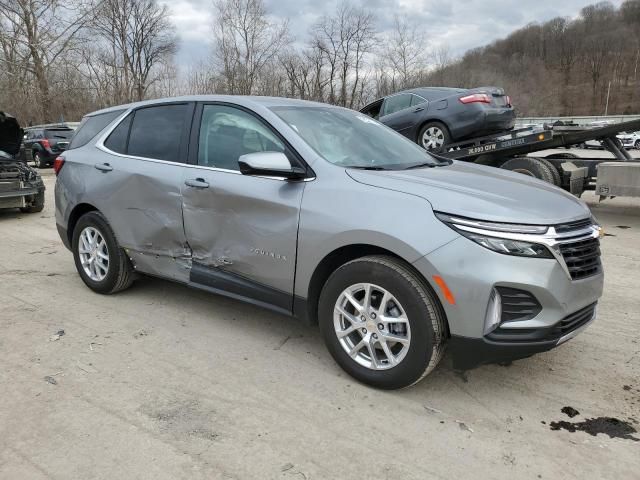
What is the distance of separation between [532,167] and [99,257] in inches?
267

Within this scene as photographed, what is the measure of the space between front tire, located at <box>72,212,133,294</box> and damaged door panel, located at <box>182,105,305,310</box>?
1.02m

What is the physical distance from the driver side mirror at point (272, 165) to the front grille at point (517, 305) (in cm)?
140

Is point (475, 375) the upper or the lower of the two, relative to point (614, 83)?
lower

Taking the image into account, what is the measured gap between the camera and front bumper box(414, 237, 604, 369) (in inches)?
103

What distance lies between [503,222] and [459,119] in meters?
7.11

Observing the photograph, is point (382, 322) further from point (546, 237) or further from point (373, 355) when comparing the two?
point (546, 237)

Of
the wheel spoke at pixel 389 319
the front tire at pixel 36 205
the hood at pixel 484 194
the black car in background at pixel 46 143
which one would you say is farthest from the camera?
the black car in background at pixel 46 143

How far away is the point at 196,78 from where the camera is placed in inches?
1736

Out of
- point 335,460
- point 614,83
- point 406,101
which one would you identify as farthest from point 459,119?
point 614,83

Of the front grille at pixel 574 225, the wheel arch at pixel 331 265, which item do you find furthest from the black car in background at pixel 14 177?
the front grille at pixel 574 225

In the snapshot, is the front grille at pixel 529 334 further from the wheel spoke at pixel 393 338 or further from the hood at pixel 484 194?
the hood at pixel 484 194

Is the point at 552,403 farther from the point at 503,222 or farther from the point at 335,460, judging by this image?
the point at 335,460

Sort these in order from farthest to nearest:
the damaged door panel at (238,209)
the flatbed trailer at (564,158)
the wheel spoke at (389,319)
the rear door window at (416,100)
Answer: the rear door window at (416,100)
the flatbed trailer at (564,158)
the damaged door panel at (238,209)
the wheel spoke at (389,319)

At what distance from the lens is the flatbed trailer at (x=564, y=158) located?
7.81 metres
